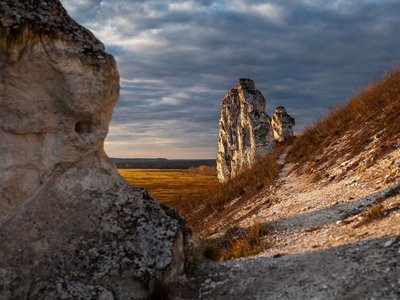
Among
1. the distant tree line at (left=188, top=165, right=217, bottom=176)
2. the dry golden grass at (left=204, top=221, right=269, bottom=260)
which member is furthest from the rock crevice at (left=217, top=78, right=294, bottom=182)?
the distant tree line at (left=188, top=165, right=217, bottom=176)

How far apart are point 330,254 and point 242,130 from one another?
32410mm

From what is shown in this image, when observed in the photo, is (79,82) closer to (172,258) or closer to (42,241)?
(42,241)

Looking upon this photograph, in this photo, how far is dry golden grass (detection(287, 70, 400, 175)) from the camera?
17750mm

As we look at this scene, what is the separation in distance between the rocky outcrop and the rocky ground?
1.12m

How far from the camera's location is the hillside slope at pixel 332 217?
288 inches

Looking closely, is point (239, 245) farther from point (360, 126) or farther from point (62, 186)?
point (360, 126)

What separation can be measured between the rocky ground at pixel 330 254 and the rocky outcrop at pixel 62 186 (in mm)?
1123

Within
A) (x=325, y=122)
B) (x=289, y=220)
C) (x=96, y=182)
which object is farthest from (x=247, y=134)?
(x=96, y=182)

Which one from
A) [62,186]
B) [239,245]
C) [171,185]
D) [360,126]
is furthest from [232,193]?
[171,185]

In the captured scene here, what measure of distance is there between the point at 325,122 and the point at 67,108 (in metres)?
18.3

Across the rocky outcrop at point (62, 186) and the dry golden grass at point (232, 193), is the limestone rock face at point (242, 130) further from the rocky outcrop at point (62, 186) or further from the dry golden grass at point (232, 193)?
the rocky outcrop at point (62, 186)

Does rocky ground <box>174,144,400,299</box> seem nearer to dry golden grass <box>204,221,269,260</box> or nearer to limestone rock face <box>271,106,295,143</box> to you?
dry golden grass <box>204,221,269,260</box>

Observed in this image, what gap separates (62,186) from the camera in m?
8.43

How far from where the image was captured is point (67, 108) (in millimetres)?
8375
